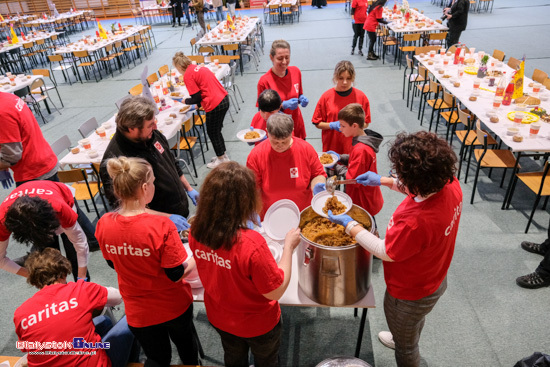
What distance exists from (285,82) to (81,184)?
2.61m

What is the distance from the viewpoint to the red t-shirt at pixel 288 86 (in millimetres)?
3463

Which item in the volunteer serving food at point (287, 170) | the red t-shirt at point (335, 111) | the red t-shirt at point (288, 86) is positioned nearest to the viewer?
the volunteer serving food at point (287, 170)

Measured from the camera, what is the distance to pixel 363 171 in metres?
2.44

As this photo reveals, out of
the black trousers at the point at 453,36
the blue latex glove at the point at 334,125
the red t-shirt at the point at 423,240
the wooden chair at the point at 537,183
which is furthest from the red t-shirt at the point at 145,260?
the black trousers at the point at 453,36

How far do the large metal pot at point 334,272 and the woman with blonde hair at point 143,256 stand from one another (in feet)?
2.01

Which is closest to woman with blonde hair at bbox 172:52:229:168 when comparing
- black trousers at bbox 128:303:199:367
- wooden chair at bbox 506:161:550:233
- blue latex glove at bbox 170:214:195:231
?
blue latex glove at bbox 170:214:195:231

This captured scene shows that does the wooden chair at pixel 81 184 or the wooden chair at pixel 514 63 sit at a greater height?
the wooden chair at pixel 514 63

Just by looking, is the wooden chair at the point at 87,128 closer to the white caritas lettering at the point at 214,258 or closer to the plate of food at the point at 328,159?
the plate of food at the point at 328,159

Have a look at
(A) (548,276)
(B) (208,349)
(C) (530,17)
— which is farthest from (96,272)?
(C) (530,17)

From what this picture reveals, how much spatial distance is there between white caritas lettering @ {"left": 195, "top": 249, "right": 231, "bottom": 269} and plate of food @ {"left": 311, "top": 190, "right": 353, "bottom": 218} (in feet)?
2.41

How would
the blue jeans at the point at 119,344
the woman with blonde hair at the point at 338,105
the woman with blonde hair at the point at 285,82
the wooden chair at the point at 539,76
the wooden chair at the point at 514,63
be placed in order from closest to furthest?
the blue jeans at the point at 119,344 → the woman with blonde hair at the point at 338,105 → the woman with blonde hair at the point at 285,82 → the wooden chair at the point at 539,76 → the wooden chair at the point at 514,63

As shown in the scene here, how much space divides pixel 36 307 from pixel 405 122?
535 cm

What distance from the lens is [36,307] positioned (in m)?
1.57

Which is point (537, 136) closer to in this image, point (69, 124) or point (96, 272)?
point (96, 272)
